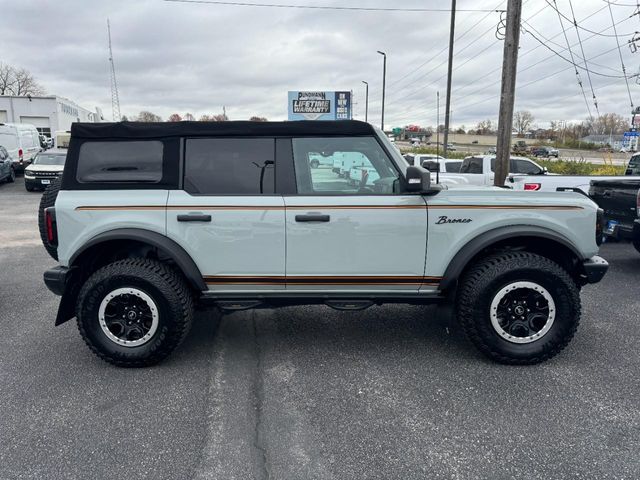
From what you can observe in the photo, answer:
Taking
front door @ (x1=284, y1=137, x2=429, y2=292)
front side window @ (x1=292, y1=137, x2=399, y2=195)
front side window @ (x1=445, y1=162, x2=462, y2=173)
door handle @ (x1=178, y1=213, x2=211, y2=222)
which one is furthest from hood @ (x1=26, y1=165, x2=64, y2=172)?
front door @ (x1=284, y1=137, x2=429, y2=292)

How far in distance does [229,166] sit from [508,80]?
9.06 m

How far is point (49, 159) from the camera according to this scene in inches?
752

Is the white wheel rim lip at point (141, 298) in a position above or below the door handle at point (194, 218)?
below

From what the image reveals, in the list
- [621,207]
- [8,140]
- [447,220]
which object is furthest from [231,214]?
[8,140]

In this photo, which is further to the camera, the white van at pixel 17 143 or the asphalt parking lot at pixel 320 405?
the white van at pixel 17 143

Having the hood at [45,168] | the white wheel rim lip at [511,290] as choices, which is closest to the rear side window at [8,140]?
the hood at [45,168]

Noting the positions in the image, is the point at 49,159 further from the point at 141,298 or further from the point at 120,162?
the point at 141,298

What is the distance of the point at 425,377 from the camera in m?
3.81

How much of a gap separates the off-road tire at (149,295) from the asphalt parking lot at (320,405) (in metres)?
0.16

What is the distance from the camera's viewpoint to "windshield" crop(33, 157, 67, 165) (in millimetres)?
18953

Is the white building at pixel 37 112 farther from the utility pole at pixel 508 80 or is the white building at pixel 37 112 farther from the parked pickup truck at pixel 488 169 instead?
the utility pole at pixel 508 80

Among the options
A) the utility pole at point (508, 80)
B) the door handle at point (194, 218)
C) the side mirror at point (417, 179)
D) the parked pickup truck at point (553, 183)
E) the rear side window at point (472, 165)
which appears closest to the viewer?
the side mirror at point (417, 179)

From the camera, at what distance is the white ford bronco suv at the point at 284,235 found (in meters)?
3.85

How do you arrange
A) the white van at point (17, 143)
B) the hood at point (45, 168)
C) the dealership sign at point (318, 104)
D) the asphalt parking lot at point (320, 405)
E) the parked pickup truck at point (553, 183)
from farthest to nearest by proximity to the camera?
the dealership sign at point (318, 104)
the white van at point (17, 143)
the hood at point (45, 168)
the parked pickup truck at point (553, 183)
the asphalt parking lot at point (320, 405)
